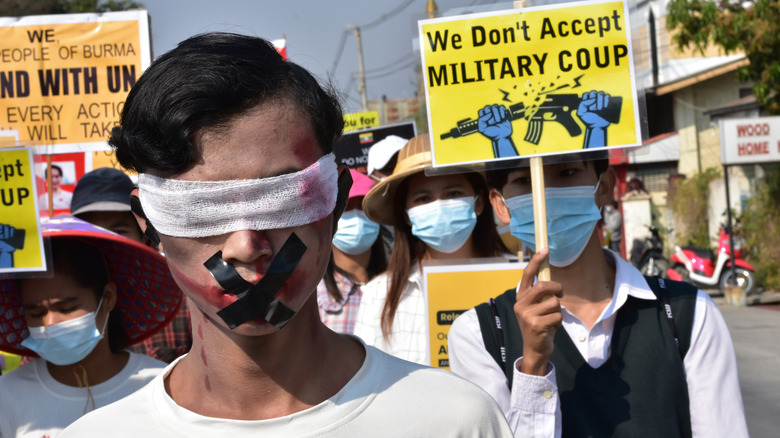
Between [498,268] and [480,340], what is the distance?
129 cm

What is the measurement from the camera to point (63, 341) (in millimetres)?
3338

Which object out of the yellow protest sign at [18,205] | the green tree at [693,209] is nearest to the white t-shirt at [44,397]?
the yellow protest sign at [18,205]

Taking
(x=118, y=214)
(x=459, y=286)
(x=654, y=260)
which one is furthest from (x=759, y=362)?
(x=118, y=214)

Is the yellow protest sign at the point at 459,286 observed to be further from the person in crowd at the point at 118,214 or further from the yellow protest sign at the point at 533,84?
the person in crowd at the point at 118,214

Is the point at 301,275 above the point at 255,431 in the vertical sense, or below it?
above

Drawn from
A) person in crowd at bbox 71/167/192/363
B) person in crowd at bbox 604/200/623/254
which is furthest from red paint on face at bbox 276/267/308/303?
person in crowd at bbox 604/200/623/254

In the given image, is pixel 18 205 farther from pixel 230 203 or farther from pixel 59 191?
pixel 59 191

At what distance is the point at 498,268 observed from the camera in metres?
4.00

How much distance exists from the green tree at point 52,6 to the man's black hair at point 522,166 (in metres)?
19.6

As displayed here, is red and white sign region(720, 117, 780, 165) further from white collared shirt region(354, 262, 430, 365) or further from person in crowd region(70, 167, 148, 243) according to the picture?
person in crowd region(70, 167, 148, 243)

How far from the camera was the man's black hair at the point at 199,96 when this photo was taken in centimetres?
154

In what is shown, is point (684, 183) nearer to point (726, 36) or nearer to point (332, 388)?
point (726, 36)

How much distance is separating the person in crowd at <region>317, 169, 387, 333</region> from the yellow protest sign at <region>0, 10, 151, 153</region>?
1570 millimetres

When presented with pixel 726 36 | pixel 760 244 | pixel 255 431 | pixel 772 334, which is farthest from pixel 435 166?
pixel 760 244
